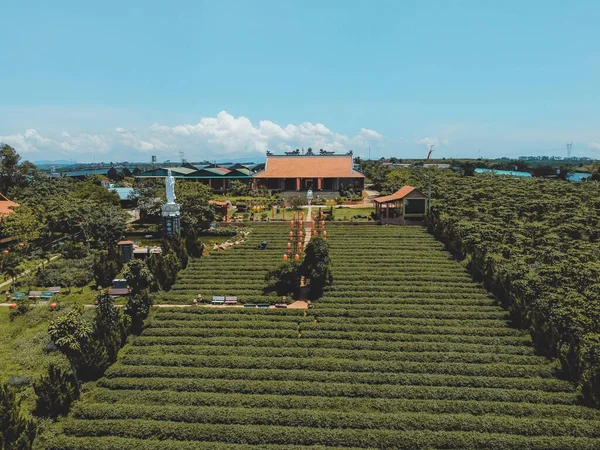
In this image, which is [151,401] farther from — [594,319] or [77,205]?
[77,205]

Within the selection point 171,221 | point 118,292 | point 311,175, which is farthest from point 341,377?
point 311,175

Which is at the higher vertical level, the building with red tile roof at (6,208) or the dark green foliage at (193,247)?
the building with red tile roof at (6,208)

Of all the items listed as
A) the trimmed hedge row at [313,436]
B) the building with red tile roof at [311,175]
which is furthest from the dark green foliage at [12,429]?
the building with red tile roof at [311,175]

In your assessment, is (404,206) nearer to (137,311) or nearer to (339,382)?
(339,382)

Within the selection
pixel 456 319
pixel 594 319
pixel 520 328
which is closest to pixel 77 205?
pixel 456 319

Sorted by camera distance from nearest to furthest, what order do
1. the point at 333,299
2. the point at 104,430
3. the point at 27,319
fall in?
the point at 104,430, the point at 27,319, the point at 333,299

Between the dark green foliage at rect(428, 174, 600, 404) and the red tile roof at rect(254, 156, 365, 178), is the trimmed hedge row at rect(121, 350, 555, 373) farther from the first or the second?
the red tile roof at rect(254, 156, 365, 178)

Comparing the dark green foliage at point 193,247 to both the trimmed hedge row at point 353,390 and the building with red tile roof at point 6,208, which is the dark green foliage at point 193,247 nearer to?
the building with red tile roof at point 6,208
